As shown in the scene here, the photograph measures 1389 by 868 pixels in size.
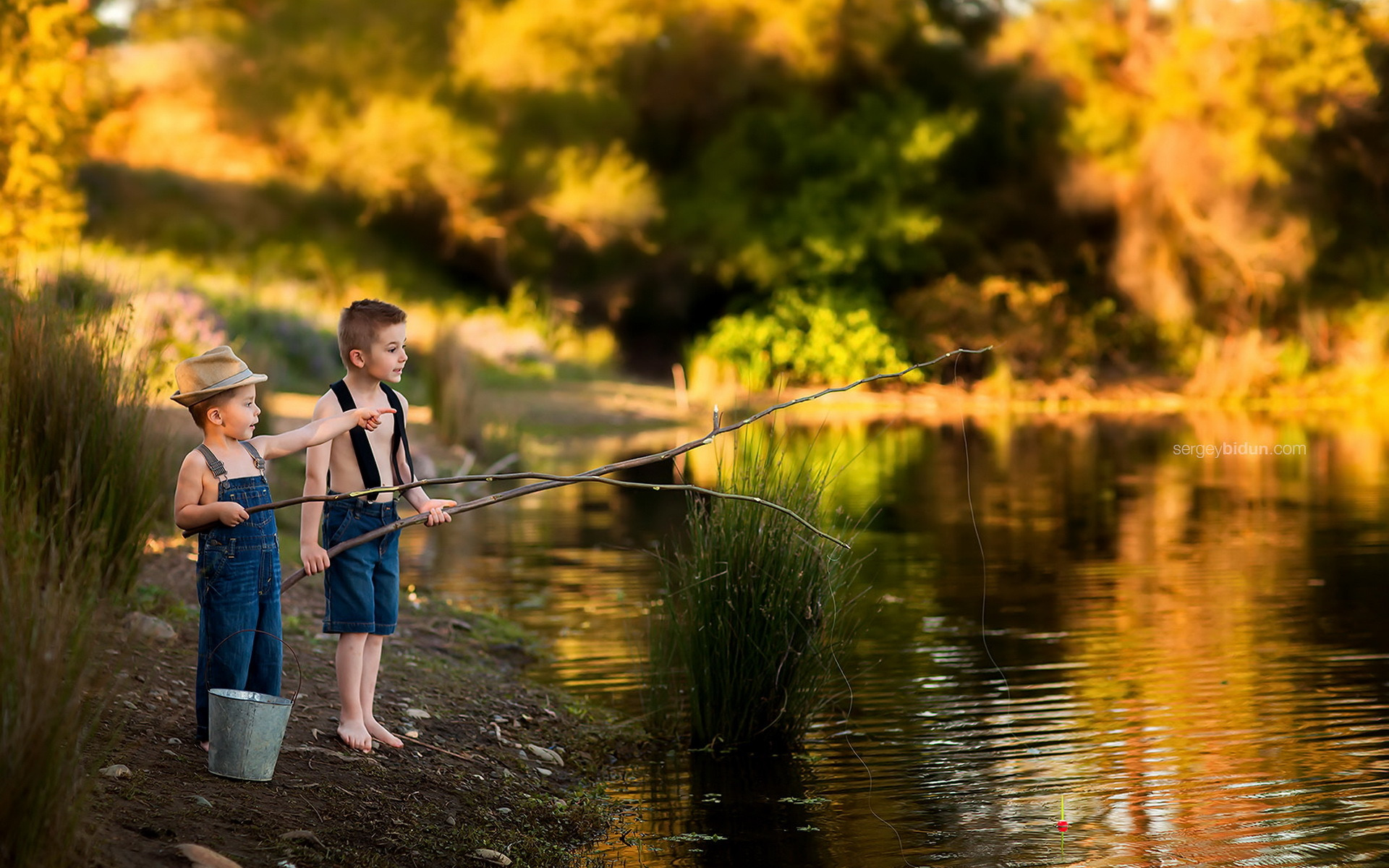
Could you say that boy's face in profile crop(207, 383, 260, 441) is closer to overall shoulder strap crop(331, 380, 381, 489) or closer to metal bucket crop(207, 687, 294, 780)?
overall shoulder strap crop(331, 380, 381, 489)

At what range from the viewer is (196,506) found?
16.3 feet

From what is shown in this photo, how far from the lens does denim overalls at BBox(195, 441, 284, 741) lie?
5.03 m

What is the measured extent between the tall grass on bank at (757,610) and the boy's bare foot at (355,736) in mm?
1314

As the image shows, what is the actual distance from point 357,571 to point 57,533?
127 centimetres

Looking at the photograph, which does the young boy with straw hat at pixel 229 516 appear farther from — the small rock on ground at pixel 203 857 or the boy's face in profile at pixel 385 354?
the small rock on ground at pixel 203 857

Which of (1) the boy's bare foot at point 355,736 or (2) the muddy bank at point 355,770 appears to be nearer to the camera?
(2) the muddy bank at point 355,770

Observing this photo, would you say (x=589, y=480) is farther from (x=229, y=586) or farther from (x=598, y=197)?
(x=598, y=197)

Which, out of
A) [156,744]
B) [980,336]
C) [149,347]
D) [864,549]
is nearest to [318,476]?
[156,744]

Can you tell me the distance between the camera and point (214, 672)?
5.04 m

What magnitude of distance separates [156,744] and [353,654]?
2.30 feet

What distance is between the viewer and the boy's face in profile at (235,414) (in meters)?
5.05

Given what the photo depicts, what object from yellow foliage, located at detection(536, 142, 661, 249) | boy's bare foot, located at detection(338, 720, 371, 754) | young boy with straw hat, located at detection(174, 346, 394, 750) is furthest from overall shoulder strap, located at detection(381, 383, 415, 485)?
yellow foliage, located at detection(536, 142, 661, 249)

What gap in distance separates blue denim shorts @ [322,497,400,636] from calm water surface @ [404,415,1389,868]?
1.09m

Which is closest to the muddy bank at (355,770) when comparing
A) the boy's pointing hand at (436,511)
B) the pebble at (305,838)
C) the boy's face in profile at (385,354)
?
the pebble at (305,838)
